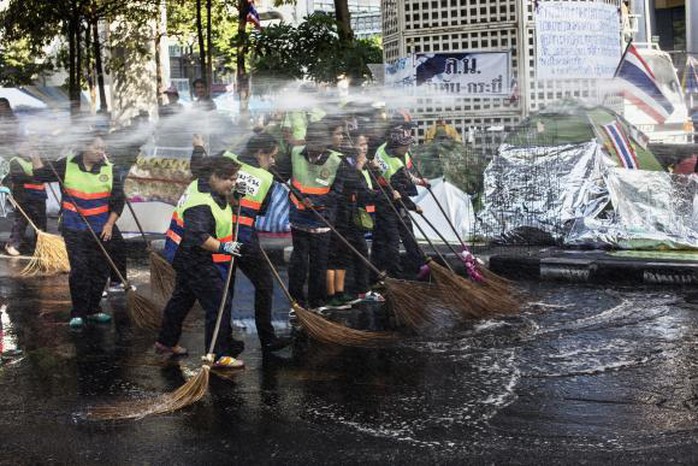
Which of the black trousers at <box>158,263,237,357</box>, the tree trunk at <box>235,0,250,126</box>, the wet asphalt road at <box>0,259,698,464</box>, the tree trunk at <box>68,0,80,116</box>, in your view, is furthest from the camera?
the tree trunk at <box>68,0,80,116</box>

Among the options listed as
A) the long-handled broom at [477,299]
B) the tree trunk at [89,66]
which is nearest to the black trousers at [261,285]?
the long-handled broom at [477,299]

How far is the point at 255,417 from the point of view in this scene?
255 inches

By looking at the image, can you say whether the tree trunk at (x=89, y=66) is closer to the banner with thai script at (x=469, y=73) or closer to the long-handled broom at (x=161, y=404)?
the banner with thai script at (x=469, y=73)

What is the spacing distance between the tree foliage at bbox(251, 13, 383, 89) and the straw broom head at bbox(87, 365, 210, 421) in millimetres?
7246

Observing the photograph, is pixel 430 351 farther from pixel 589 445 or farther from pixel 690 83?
pixel 690 83

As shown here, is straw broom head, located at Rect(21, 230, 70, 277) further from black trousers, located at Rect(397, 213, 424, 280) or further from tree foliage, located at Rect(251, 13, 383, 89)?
black trousers, located at Rect(397, 213, 424, 280)

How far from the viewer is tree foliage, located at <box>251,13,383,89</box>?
13.6 meters

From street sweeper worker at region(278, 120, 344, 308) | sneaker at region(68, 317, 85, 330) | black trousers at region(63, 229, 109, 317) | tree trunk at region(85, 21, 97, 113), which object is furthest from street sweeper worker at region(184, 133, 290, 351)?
tree trunk at region(85, 21, 97, 113)

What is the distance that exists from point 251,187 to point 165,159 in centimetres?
671

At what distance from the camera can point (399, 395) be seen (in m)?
6.87

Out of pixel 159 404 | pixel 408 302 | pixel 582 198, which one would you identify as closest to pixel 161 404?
pixel 159 404

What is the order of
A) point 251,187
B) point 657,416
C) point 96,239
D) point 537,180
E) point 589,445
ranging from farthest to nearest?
point 537,180
point 96,239
point 251,187
point 657,416
point 589,445

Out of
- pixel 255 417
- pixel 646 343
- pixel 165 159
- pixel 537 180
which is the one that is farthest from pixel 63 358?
pixel 165 159

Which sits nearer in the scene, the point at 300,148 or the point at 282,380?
the point at 282,380
